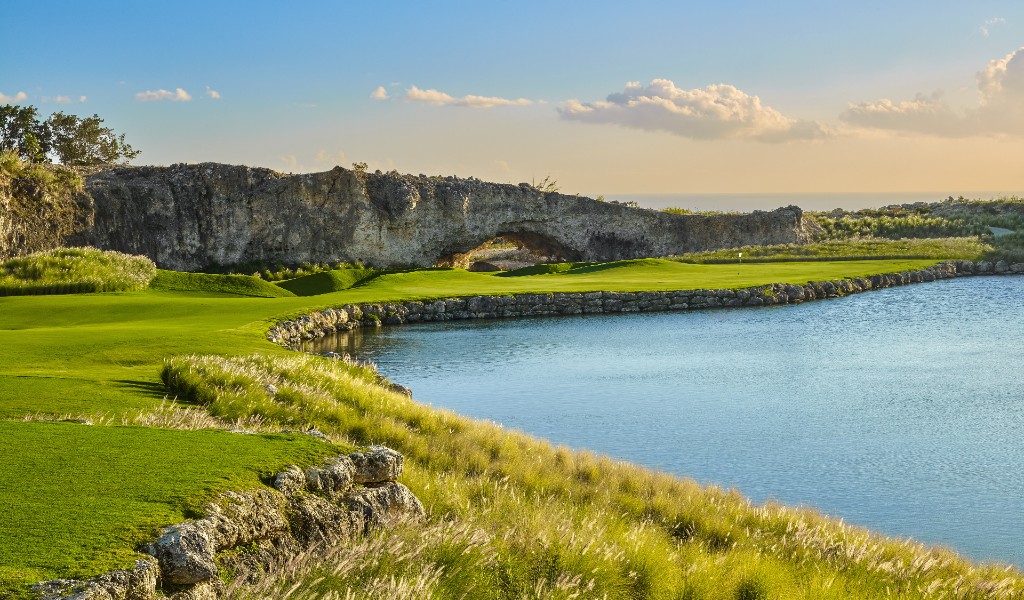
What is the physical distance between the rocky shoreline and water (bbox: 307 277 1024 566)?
1390 millimetres

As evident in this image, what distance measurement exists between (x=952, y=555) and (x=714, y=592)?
4065 mm

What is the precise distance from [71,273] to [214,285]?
520cm

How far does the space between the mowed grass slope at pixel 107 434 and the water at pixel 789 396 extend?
4.86 metres

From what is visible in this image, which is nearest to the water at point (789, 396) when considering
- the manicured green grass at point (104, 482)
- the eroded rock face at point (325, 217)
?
the manicured green grass at point (104, 482)

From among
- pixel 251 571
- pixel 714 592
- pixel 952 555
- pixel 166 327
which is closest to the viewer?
pixel 251 571

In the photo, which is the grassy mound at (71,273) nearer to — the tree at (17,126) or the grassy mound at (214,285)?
the grassy mound at (214,285)

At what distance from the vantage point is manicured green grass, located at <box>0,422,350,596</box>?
556 centimetres

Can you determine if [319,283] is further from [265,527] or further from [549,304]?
[265,527]

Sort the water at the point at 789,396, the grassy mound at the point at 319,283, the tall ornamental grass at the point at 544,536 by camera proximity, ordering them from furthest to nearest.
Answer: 1. the grassy mound at the point at 319,283
2. the water at the point at 789,396
3. the tall ornamental grass at the point at 544,536

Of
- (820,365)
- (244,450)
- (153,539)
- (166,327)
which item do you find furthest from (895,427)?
(166,327)

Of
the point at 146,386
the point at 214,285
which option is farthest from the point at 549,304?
the point at 146,386

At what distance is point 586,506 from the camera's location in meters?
10.5

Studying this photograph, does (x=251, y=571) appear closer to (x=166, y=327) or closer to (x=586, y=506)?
(x=586, y=506)

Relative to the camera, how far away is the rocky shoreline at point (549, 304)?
33.8 metres
